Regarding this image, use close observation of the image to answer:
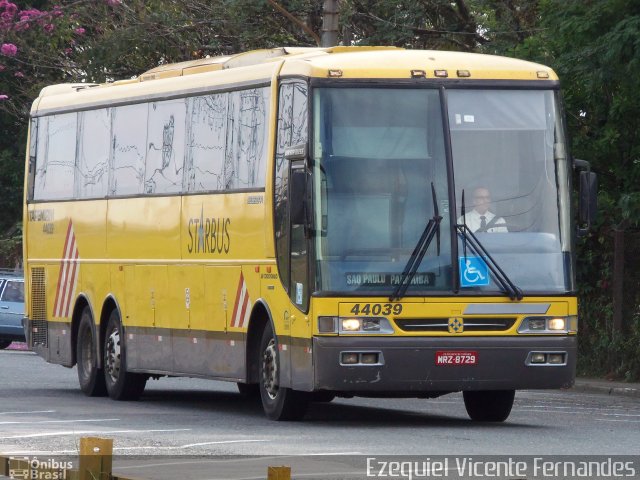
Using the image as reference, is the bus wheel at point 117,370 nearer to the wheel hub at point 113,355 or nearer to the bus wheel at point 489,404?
the wheel hub at point 113,355

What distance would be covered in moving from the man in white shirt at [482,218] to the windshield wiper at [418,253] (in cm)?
25

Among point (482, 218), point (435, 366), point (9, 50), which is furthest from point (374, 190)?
point (9, 50)

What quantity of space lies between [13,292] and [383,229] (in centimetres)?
2283

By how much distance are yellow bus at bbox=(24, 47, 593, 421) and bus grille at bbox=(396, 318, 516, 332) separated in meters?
0.02

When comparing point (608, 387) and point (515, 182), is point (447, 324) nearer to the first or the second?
point (515, 182)

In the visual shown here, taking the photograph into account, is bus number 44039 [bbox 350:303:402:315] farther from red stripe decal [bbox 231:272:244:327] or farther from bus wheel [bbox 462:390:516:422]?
red stripe decal [bbox 231:272:244:327]

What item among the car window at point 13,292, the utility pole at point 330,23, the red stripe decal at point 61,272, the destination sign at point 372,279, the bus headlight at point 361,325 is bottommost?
the bus headlight at point 361,325

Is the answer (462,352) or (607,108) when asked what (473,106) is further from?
(607,108)

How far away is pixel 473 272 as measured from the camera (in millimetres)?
16625

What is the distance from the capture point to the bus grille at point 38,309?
24.0 metres

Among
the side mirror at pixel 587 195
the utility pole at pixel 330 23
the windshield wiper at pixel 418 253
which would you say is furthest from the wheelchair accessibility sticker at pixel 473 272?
the utility pole at pixel 330 23

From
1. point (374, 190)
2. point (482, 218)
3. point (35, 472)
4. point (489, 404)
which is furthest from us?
point (489, 404)

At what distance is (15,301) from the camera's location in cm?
3794

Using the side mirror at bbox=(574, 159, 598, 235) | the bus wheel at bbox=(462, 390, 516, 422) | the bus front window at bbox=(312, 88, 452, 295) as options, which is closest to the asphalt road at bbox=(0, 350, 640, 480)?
the bus wheel at bbox=(462, 390, 516, 422)
